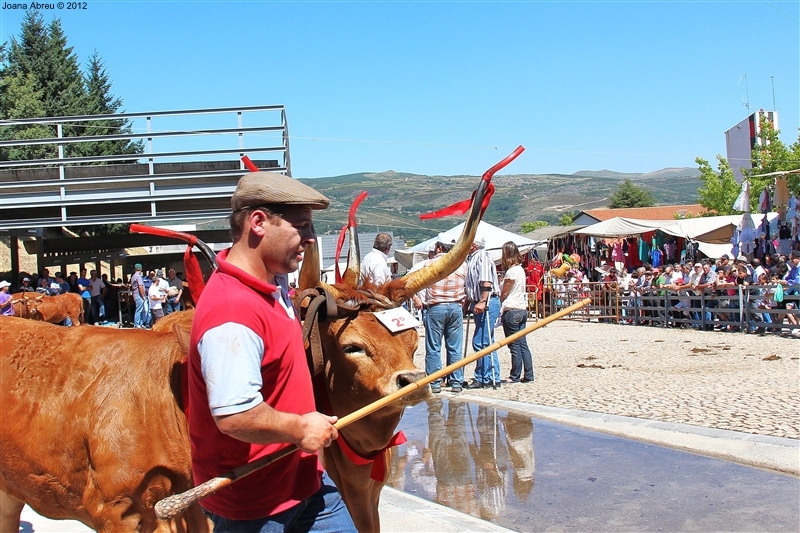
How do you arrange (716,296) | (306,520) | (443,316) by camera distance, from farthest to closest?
1. (716,296)
2. (443,316)
3. (306,520)

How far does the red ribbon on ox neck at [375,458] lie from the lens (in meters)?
3.73

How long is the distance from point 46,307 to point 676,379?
31.9ft

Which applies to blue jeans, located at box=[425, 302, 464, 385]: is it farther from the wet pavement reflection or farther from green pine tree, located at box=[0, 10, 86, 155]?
green pine tree, located at box=[0, 10, 86, 155]

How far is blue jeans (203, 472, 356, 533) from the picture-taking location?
101 inches

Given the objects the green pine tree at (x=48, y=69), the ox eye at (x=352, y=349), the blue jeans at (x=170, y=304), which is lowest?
the blue jeans at (x=170, y=304)

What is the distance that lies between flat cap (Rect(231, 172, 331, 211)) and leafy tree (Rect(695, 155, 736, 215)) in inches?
2076

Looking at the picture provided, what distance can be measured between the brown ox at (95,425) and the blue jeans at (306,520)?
2.33 ft

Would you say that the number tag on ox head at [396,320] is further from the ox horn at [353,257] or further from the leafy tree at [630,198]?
the leafy tree at [630,198]

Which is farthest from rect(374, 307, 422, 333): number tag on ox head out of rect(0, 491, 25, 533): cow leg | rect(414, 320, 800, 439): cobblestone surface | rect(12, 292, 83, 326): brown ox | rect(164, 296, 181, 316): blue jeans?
rect(164, 296, 181, 316): blue jeans

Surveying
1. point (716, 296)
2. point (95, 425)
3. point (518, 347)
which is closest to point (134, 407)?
point (95, 425)

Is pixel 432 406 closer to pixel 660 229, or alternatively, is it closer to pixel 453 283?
pixel 453 283

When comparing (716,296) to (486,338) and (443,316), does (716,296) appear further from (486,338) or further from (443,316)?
(443,316)

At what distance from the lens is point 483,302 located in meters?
10.3

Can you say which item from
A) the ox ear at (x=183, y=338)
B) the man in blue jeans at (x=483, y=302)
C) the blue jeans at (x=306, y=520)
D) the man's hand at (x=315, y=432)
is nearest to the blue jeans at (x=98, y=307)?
the man in blue jeans at (x=483, y=302)
